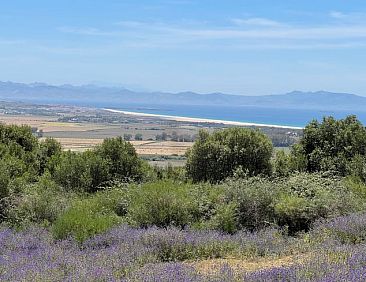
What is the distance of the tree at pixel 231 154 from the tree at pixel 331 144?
4.05 ft

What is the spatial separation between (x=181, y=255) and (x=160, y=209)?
7.97ft

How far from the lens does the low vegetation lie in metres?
5.07

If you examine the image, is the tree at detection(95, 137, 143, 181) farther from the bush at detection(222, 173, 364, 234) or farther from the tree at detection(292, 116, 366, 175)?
the bush at detection(222, 173, 364, 234)

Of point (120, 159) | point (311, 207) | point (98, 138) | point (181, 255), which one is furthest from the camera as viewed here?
point (98, 138)

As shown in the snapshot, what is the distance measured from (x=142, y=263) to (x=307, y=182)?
21.8ft

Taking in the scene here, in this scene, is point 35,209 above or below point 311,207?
below

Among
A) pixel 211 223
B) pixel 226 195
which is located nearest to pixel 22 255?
pixel 211 223

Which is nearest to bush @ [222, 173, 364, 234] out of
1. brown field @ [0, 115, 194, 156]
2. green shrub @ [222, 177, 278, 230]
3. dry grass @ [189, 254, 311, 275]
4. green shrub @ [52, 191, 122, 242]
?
green shrub @ [222, 177, 278, 230]

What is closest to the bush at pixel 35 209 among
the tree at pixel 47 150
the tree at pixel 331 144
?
the tree at pixel 47 150

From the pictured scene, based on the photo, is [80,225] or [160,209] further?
[160,209]

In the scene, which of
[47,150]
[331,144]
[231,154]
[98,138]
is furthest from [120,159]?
[98,138]

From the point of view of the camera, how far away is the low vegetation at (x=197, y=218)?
5.07m

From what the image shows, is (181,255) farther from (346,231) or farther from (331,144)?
(331,144)

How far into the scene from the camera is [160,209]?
893 cm
